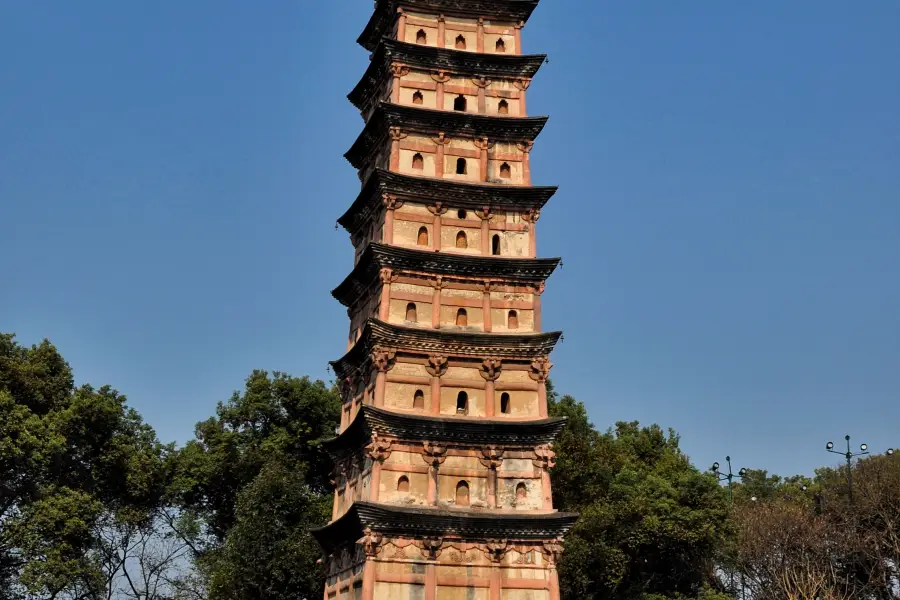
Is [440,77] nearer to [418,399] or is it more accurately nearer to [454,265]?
[454,265]

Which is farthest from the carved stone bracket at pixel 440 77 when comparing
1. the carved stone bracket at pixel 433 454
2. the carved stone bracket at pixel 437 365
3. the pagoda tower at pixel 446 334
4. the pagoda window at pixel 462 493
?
the pagoda window at pixel 462 493

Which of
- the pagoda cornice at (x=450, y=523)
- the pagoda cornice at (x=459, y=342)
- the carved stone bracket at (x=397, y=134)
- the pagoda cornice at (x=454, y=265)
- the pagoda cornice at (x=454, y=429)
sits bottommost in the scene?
the pagoda cornice at (x=450, y=523)

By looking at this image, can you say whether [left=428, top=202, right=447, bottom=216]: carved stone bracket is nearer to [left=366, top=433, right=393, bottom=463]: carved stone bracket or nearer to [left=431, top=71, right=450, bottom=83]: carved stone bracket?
[left=431, top=71, right=450, bottom=83]: carved stone bracket

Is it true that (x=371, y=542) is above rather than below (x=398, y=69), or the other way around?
below

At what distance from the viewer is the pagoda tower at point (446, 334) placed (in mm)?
27891

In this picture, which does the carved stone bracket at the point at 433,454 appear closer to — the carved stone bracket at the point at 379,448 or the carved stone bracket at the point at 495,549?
the carved stone bracket at the point at 379,448

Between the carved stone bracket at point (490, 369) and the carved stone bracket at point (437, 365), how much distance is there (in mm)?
1318

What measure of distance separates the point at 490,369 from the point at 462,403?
1.53 metres

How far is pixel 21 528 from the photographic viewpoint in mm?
43562

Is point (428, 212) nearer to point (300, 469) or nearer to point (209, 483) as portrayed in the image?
point (300, 469)

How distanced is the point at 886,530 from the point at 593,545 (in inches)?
593

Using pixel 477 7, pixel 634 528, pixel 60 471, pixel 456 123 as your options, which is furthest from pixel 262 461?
pixel 477 7

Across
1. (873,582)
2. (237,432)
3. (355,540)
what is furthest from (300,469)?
(873,582)

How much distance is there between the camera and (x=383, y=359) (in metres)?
29.9
